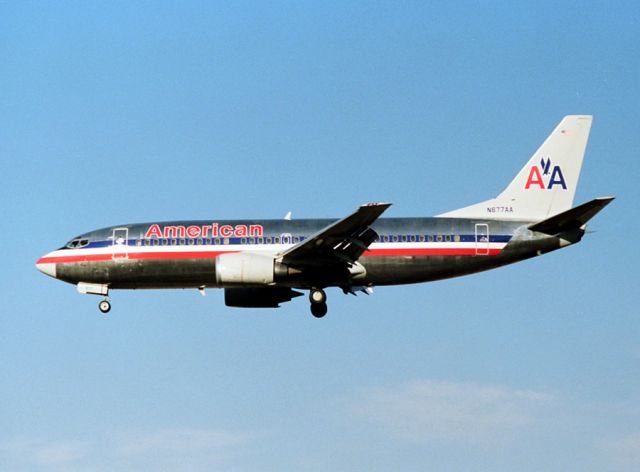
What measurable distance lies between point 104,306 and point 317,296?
8714mm

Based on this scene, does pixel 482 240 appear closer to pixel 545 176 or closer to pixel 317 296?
pixel 545 176

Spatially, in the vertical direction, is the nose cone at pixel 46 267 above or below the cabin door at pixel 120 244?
below

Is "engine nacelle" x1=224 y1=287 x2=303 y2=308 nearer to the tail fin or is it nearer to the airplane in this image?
the airplane

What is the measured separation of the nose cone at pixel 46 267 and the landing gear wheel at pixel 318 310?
10.9 m

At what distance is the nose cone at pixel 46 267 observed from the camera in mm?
43438

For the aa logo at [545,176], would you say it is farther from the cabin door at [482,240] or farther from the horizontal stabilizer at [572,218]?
the cabin door at [482,240]

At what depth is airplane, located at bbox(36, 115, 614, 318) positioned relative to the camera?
131 feet

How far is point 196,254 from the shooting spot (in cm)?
4134

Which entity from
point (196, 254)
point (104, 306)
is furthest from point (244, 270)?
point (104, 306)

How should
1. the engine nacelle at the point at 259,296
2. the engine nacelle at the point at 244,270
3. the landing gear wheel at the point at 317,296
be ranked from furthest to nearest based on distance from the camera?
the engine nacelle at the point at 259,296 < the landing gear wheel at the point at 317,296 < the engine nacelle at the point at 244,270

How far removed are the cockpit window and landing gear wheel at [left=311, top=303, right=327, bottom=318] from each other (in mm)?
9745

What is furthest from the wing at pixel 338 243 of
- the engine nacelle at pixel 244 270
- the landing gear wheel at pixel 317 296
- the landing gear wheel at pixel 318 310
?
the landing gear wheel at pixel 318 310

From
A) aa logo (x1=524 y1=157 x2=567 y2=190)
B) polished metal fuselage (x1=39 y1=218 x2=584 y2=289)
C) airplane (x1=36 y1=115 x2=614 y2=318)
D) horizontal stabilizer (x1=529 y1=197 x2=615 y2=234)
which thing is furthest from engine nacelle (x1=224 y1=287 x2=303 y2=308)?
aa logo (x1=524 y1=157 x2=567 y2=190)

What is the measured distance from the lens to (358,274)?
40.7 meters
